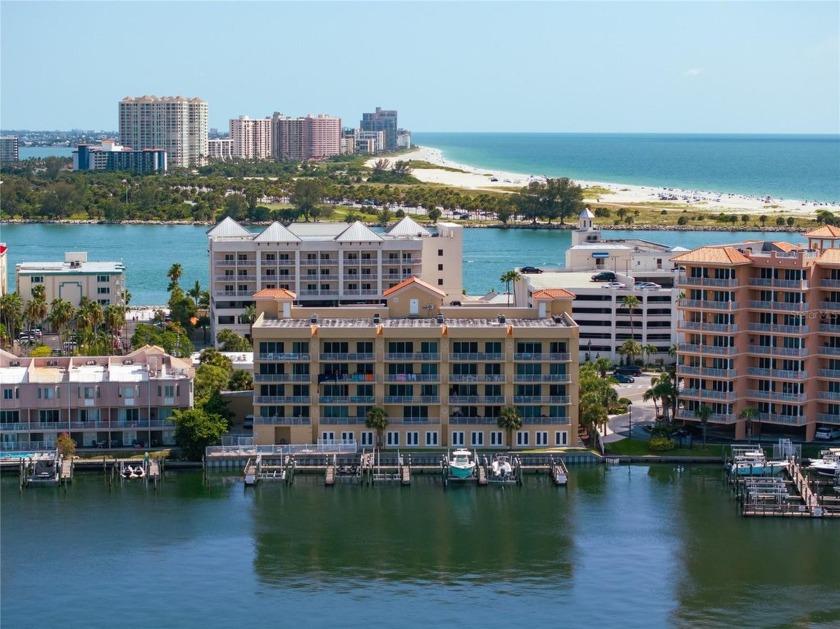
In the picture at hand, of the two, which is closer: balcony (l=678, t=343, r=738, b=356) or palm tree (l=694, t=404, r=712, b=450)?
palm tree (l=694, t=404, r=712, b=450)

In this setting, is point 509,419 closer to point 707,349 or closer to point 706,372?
point 706,372

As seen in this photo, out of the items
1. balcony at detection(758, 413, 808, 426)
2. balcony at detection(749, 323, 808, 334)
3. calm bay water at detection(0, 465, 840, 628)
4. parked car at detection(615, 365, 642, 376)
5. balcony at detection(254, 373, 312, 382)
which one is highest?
balcony at detection(749, 323, 808, 334)

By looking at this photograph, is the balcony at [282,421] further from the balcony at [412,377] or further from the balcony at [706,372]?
the balcony at [706,372]

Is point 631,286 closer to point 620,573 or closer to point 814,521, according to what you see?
point 814,521

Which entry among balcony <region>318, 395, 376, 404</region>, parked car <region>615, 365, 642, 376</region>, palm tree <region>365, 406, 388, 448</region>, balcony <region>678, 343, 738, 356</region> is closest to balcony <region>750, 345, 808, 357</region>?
balcony <region>678, 343, 738, 356</region>

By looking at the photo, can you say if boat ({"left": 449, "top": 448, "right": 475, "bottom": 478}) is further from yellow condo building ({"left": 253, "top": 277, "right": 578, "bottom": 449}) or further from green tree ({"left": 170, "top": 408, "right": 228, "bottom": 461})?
green tree ({"left": 170, "top": 408, "right": 228, "bottom": 461})

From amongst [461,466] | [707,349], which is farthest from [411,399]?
[707,349]

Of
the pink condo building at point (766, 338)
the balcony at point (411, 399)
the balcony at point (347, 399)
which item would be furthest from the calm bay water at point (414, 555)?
the pink condo building at point (766, 338)
